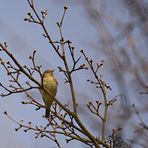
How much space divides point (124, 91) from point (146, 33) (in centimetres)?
77

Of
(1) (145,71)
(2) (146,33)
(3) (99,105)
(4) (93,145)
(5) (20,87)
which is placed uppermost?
(2) (146,33)

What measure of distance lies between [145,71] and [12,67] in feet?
4.71

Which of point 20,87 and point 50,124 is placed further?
point 50,124

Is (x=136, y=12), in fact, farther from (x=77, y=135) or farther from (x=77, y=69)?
(x=77, y=135)

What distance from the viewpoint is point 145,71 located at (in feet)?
12.1

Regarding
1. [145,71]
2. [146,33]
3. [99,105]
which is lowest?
[99,105]

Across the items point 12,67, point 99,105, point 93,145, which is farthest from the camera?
point 99,105

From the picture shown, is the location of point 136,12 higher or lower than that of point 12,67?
higher

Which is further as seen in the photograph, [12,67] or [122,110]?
[122,110]

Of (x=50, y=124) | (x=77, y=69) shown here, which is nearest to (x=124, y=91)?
(x=77, y=69)

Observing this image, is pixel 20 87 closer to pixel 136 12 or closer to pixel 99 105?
pixel 99 105

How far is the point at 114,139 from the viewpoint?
3.58 meters

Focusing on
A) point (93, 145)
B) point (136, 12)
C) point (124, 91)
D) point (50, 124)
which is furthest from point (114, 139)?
point (136, 12)

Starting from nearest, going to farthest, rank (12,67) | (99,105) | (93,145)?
(12,67) → (93,145) → (99,105)
